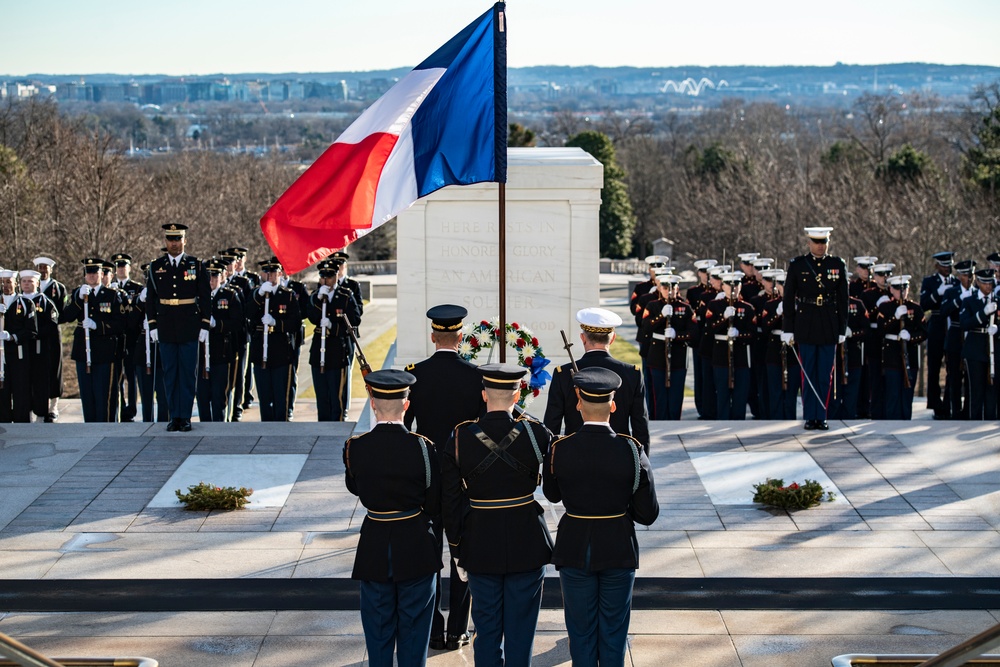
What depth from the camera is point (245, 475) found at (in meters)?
10.1

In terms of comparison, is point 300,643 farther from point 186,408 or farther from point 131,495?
point 186,408

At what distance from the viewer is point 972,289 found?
41.5ft

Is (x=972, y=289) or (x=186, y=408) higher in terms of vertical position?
(x=972, y=289)

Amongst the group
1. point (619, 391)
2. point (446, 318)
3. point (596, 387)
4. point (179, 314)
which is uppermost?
point (446, 318)

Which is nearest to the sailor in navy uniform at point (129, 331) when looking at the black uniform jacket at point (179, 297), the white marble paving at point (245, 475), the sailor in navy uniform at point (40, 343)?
the sailor in navy uniform at point (40, 343)

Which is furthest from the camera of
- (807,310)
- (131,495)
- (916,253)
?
(916,253)

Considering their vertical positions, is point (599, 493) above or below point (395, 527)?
above

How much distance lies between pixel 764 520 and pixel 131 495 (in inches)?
190

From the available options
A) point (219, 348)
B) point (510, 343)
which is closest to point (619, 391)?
point (510, 343)

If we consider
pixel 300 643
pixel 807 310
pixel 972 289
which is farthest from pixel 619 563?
pixel 972 289

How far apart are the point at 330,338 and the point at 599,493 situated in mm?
7227

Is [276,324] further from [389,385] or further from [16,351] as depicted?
[389,385]

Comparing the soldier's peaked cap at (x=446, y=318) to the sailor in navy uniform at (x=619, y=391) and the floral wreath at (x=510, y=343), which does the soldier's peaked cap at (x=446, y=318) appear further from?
the floral wreath at (x=510, y=343)

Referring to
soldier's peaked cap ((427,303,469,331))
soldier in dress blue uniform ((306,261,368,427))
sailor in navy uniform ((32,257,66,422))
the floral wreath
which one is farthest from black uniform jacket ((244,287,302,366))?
soldier's peaked cap ((427,303,469,331))
